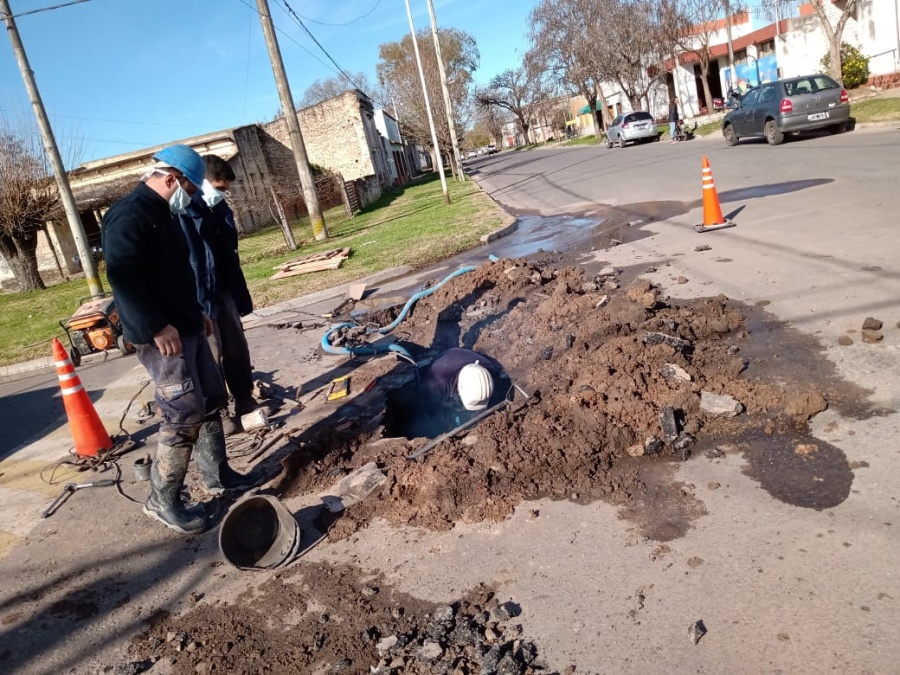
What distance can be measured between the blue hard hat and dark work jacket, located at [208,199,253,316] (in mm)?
487

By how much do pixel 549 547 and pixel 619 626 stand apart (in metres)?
0.60

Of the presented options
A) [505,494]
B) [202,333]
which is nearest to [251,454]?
[202,333]

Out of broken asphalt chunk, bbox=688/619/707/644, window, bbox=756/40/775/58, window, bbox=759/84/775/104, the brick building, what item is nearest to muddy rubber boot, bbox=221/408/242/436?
broken asphalt chunk, bbox=688/619/707/644

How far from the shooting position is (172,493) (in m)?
3.73

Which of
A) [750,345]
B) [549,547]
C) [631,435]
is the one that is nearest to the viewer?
[549,547]

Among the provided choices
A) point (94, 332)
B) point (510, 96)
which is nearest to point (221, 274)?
point (94, 332)

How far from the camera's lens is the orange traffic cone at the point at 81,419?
5359mm

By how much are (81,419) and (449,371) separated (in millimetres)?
3136

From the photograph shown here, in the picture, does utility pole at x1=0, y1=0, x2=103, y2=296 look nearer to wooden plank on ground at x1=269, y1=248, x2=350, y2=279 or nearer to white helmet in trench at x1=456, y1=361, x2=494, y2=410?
wooden plank on ground at x1=269, y1=248, x2=350, y2=279

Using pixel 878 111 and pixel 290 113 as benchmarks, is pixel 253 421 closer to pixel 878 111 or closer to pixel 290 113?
pixel 290 113

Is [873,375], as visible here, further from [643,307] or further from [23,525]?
[23,525]

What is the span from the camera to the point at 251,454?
15.5 ft

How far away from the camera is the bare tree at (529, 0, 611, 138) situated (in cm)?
4325

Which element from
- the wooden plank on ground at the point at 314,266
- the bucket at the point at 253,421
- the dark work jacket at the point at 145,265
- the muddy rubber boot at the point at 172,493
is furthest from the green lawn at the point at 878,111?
the muddy rubber boot at the point at 172,493
